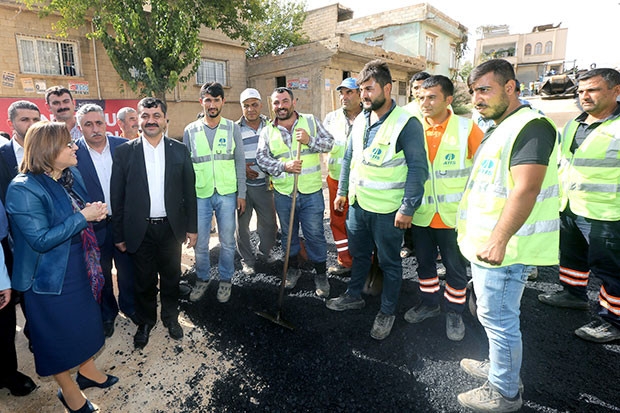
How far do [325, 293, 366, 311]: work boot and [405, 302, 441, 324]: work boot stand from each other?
478mm

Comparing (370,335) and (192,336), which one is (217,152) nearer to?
(192,336)

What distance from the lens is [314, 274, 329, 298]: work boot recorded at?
3.80 metres

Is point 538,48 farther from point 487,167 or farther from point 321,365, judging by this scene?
point 321,365

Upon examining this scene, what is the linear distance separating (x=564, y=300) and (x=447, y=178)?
1903 mm

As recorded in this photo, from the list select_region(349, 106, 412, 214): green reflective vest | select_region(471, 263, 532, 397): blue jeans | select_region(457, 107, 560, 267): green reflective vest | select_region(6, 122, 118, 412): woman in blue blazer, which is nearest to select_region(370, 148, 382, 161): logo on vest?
select_region(349, 106, 412, 214): green reflective vest

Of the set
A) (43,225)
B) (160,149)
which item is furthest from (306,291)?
(43,225)

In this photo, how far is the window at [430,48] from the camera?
21.6 metres

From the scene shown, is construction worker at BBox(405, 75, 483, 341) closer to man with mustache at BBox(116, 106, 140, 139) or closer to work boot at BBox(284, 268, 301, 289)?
work boot at BBox(284, 268, 301, 289)

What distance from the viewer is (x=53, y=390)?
2643 mm

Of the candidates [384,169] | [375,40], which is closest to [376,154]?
[384,169]

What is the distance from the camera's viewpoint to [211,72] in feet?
50.4

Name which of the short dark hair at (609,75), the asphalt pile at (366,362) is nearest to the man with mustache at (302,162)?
the asphalt pile at (366,362)

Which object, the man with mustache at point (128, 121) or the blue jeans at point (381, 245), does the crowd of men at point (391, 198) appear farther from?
the man with mustache at point (128, 121)

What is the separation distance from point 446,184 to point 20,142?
12.8ft
